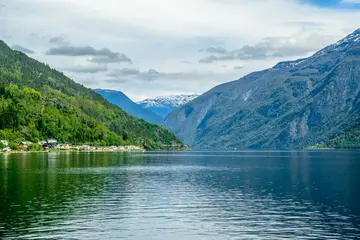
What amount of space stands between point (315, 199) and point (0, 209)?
5241cm

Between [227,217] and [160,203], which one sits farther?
[160,203]

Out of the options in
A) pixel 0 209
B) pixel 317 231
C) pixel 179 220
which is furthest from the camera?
pixel 0 209

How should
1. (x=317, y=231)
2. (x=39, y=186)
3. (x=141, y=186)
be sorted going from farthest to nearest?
(x=141, y=186), (x=39, y=186), (x=317, y=231)

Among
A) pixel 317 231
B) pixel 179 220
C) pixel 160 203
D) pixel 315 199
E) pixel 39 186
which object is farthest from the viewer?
pixel 39 186

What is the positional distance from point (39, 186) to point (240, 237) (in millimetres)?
59323

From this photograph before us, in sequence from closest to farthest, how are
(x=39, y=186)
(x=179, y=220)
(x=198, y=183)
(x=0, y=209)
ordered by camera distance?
(x=179, y=220), (x=0, y=209), (x=39, y=186), (x=198, y=183)

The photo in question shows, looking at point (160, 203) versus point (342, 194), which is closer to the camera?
point (160, 203)

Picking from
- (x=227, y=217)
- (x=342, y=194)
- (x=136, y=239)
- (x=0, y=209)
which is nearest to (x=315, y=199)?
(x=342, y=194)

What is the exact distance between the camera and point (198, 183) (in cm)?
12425

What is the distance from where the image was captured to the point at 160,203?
3413 inches

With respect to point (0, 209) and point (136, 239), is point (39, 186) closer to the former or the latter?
point (0, 209)

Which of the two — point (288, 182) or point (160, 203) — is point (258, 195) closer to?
point (160, 203)

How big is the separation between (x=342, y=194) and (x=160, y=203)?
119 feet

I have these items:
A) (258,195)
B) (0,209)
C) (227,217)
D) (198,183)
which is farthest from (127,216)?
(198,183)
